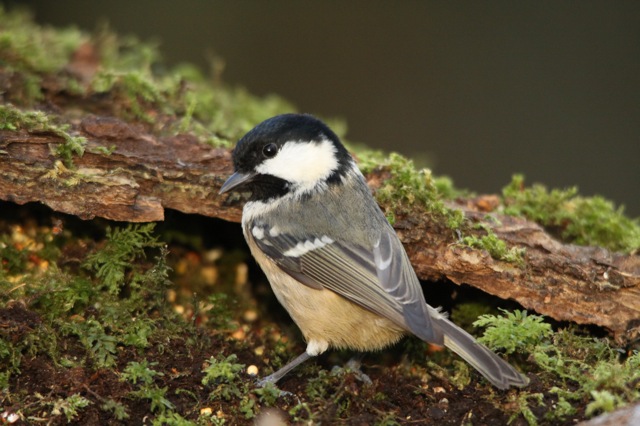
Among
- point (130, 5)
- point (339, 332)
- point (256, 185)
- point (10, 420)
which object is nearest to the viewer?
point (10, 420)

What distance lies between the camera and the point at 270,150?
11.5ft

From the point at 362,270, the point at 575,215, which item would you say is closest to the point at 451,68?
the point at 575,215

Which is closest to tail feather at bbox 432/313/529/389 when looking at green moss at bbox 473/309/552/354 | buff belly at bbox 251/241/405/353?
green moss at bbox 473/309/552/354

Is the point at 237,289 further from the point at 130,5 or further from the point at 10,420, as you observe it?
the point at 130,5

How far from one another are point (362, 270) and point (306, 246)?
0.32 metres

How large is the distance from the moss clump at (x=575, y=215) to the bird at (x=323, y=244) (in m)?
1.12

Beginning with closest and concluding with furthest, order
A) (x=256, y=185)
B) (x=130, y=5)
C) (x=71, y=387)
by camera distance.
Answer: (x=71, y=387)
(x=256, y=185)
(x=130, y=5)

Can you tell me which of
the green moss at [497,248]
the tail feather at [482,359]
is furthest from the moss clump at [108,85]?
the tail feather at [482,359]

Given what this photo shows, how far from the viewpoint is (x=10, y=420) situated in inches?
108

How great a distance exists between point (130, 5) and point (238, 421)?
24.4 feet

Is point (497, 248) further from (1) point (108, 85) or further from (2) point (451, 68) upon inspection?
(2) point (451, 68)

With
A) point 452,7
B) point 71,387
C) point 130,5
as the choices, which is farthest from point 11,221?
point 452,7

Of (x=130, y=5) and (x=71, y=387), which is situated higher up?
(x=130, y=5)

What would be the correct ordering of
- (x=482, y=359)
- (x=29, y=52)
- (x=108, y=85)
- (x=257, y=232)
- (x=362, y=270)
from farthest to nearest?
(x=29, y=52)
(x=108, y=85)
(x=257, y=232)
(x=362, y=270)
(x=482, y=359)
